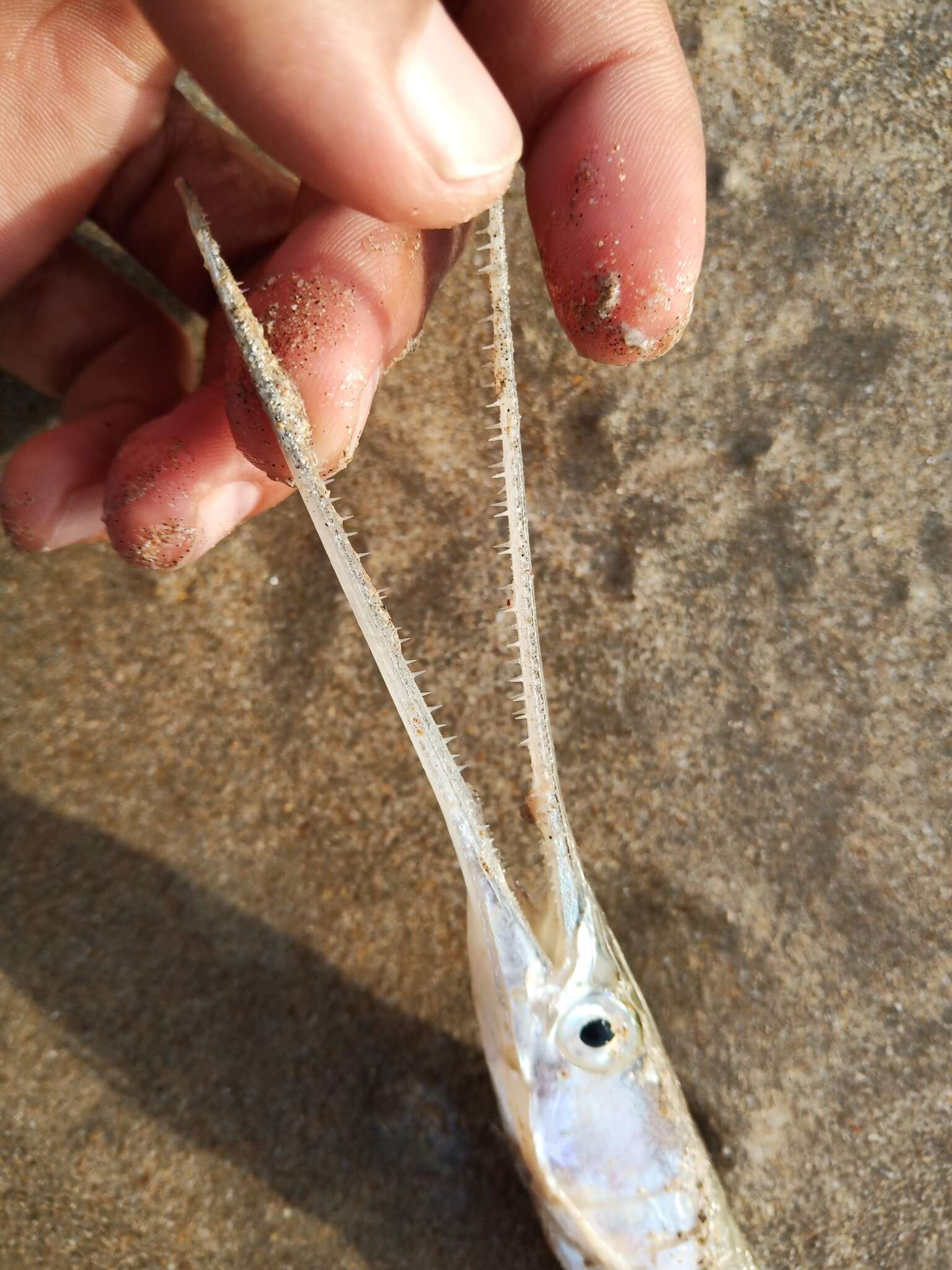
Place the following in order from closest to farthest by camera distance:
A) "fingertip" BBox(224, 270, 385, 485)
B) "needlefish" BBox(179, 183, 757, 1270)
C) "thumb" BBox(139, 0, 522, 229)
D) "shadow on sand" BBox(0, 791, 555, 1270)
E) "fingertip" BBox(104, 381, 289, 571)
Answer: "thumb" BBox(139, 0, 522, 229) < "fingertip" BBox(224, 270, 385, 485) < "fingertip" BBox(104, 381, 289, 571) < "needlefish" BBox(179, 183, 757, 1270) < "shadow on sand" BBox(0, 791, 555, 1270)

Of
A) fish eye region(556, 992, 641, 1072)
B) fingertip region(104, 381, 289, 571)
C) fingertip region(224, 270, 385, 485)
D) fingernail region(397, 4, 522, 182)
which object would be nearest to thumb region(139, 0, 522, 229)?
fingernail region(397, 4, 522, 182)

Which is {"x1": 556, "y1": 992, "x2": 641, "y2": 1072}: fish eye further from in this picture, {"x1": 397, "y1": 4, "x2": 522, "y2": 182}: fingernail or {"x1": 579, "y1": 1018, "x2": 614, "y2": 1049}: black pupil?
{"x1": 397, "y1": 4, "x2": 522, "y2": 182}: fingernail

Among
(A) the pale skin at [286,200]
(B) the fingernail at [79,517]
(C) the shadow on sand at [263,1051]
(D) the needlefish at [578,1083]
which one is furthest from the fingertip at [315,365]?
(C) the shadow on sand at [263,1051]

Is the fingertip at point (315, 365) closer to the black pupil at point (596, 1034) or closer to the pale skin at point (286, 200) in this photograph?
the pale skin at point (286, 200)

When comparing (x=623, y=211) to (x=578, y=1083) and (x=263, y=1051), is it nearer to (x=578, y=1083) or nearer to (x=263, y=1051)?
(x=578, y=1083)

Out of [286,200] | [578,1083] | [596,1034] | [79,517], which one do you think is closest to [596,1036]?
[596,1034]

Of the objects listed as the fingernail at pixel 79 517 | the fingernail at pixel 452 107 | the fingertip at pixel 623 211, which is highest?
the fingernail at pixel 452 107

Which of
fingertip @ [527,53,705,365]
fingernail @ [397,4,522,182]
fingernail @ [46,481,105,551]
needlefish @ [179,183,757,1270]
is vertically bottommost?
needlefish @ [179,183,757,1270]

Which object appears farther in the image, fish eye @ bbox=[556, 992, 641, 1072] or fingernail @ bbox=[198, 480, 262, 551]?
fish eye @ bbox=[556, 992, 641, 1072]

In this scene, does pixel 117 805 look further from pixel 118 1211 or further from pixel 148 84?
pixel 148 84
